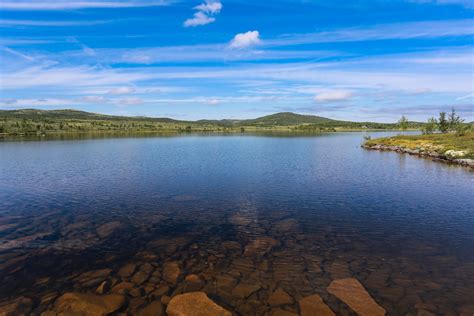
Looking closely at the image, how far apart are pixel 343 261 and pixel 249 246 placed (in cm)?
511

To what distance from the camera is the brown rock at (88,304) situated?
1164cm

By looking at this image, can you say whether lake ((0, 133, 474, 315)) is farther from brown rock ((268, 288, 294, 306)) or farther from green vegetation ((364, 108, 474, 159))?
green vegetation ((364, 108, 474, 159))

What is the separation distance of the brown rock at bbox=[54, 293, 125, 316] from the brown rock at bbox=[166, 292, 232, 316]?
2.14 m

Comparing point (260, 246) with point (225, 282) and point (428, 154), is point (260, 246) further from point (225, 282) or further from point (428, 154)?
point (428, 154)

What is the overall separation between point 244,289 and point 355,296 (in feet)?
15.1

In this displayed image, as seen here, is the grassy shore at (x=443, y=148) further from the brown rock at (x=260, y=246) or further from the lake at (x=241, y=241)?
the brown rock at (x=260, y=246)

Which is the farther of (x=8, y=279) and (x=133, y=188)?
(x=133, y=188)

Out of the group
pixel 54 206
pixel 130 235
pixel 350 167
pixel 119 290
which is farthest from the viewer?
pixel 350 167

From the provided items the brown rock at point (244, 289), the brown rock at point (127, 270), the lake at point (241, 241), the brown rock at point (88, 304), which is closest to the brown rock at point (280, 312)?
the lake at point (241, 241)

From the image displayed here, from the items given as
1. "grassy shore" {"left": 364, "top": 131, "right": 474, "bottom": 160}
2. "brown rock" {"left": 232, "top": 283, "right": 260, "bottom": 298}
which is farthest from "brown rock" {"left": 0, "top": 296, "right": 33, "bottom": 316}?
"grassy shore" {"left": 364, "top": 131, "right": 474, "bottom": 160}

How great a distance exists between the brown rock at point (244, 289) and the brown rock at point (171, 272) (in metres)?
2.87

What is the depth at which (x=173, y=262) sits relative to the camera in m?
15.7

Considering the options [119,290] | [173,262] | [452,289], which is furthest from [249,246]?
[452,289]

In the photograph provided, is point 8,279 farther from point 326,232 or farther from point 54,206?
point 326,232
